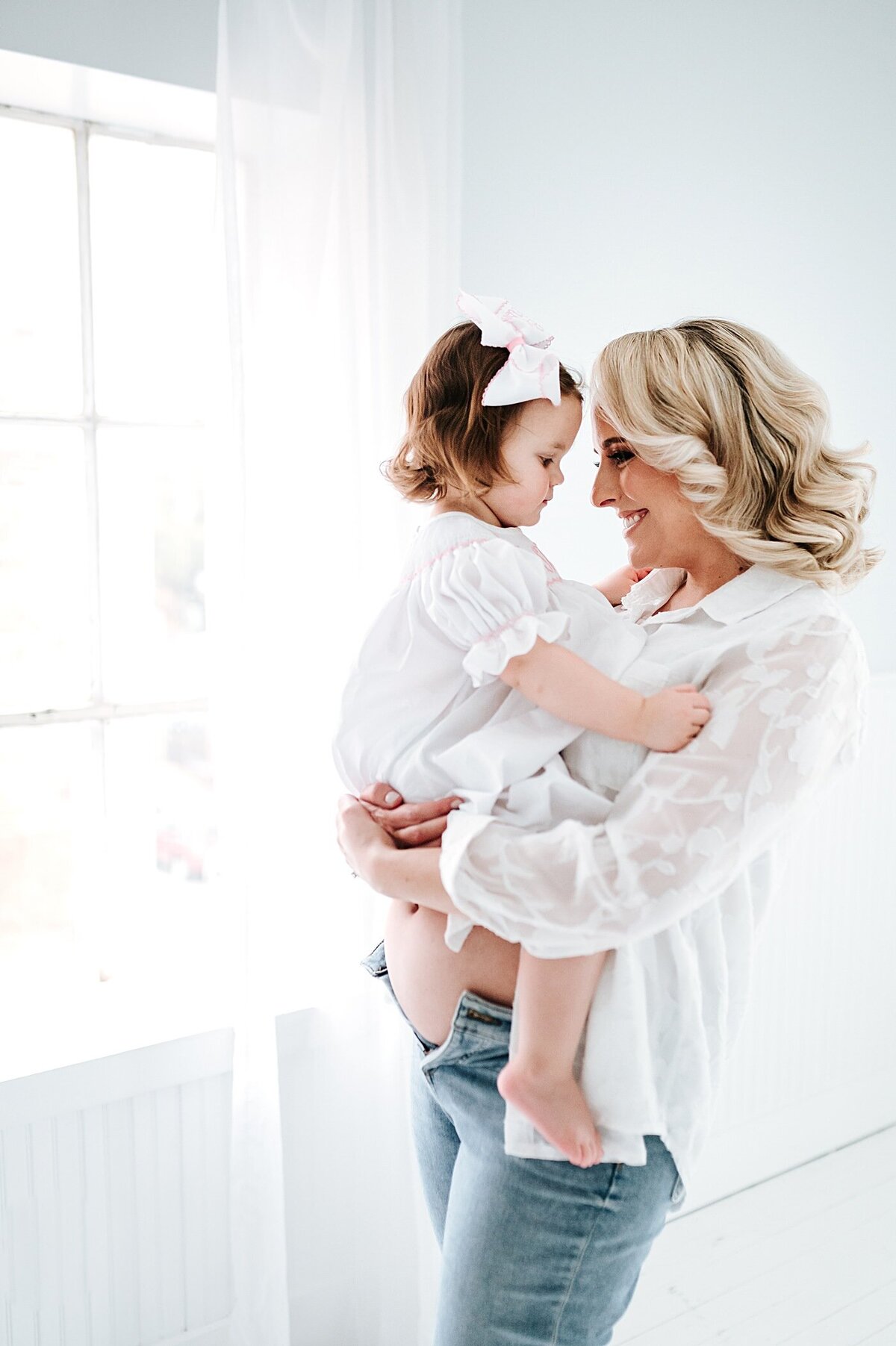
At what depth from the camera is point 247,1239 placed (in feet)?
5.26

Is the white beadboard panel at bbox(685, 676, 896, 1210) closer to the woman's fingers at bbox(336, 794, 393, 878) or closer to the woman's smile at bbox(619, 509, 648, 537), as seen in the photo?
the woman's smile at bbox(619, 509, 648, 537)

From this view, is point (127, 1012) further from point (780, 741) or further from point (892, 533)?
point (892, 533)

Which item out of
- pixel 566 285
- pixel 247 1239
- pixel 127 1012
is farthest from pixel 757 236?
pixel 247 1239

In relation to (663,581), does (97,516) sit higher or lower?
higher

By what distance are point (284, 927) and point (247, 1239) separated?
0.50 meters

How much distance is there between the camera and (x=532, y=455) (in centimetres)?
124

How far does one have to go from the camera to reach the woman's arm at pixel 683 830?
3.13ft

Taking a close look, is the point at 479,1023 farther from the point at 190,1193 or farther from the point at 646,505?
the point at 190,1193

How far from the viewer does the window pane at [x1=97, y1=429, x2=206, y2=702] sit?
5.87 ft

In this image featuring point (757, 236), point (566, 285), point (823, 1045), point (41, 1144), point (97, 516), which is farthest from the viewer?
point (823, 1045)

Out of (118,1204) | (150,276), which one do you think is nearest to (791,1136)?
(118,1204)

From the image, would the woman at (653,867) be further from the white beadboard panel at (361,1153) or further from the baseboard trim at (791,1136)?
the baseboard trim at (791,1136)

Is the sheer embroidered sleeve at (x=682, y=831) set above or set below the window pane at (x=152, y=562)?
below

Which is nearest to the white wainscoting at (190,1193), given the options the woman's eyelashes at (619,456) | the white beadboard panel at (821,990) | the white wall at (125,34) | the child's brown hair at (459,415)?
the woman's eyelashes at (619,456)
